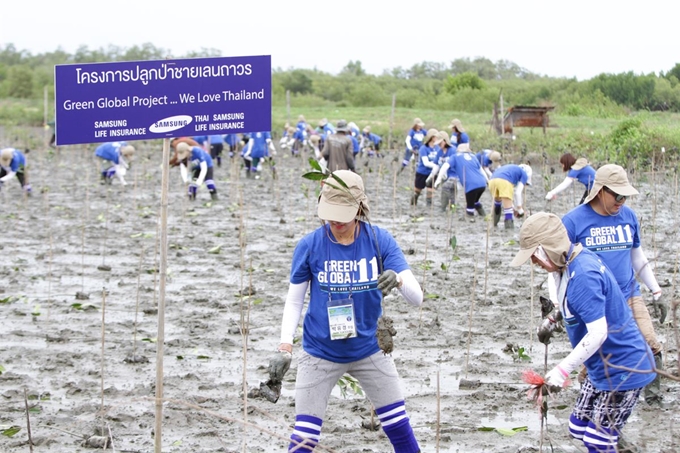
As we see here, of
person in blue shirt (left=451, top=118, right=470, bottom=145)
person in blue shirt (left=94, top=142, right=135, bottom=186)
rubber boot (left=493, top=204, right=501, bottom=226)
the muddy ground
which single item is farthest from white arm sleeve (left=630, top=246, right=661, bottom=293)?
person in blue shirt (left=94, top=142, right=135, bottom=186)

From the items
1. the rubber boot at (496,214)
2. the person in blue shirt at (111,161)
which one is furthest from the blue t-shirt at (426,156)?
the person in blue shirt at (111,161)

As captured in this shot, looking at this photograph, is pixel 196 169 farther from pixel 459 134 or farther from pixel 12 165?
pixel 459 134

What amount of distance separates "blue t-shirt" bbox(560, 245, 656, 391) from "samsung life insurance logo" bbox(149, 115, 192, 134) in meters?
1.86

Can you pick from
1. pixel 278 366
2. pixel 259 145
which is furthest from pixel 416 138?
pixel 278 366

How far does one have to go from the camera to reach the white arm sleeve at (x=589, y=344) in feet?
13.1

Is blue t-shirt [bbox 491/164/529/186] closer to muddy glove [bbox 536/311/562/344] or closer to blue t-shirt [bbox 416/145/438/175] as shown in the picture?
blue t-shirt [bbox 416/145/438/175]

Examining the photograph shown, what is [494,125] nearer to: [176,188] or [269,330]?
[176,188]

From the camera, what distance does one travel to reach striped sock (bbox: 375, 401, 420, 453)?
4.33 m

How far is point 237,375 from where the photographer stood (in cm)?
680

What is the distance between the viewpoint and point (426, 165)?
51.3 feet

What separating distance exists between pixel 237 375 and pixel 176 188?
13455mm

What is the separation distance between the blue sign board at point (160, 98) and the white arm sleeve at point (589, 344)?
5.73 ft

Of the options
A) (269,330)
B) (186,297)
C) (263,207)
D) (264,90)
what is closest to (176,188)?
(263,207)

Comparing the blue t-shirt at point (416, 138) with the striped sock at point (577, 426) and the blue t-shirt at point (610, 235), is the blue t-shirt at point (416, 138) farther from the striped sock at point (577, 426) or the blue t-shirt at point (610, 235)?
the striped sock at point (577, 426)
